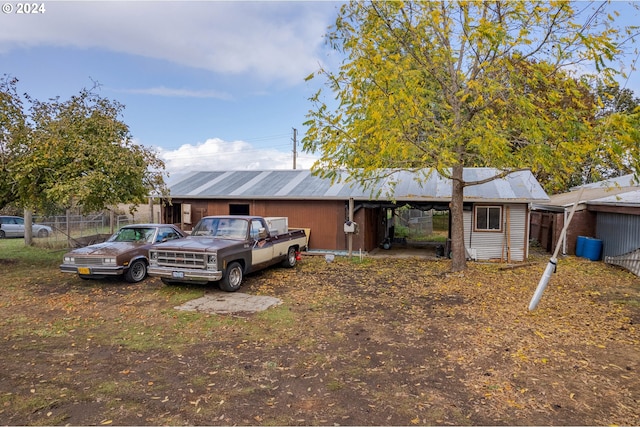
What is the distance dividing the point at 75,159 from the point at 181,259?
4.78 m

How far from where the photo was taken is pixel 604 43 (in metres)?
7.55

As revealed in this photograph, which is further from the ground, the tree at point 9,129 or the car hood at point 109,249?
the tree at point 9,129

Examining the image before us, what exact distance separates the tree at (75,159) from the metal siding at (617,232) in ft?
52.0

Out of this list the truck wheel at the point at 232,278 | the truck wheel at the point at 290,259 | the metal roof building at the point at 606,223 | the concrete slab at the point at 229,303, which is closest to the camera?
the concrete slab at the point at 229,303

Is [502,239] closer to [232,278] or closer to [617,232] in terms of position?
[617,232]

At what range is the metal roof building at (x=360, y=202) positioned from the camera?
13953 mm

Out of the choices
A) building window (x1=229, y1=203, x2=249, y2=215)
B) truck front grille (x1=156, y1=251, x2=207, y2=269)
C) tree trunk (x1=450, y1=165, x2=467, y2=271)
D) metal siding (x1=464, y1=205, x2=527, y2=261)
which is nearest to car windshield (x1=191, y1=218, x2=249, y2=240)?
truck front grille (x1=156, y1=251, x2=207, y2=269)

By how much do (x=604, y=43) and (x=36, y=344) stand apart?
1137cm

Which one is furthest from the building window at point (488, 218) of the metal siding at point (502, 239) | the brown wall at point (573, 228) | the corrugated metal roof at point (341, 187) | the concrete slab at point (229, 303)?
the concrete slab at point (229, 303)

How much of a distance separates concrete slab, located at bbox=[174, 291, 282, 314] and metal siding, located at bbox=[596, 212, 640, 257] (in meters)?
12.2

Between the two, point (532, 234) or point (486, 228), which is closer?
point (486, 228)

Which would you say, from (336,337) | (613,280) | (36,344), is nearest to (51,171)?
(36,344)

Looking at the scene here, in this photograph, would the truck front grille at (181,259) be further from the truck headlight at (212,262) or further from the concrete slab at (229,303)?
the concrete slab at (229,303)

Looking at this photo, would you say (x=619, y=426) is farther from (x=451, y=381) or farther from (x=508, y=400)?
(x=451, y=381)
